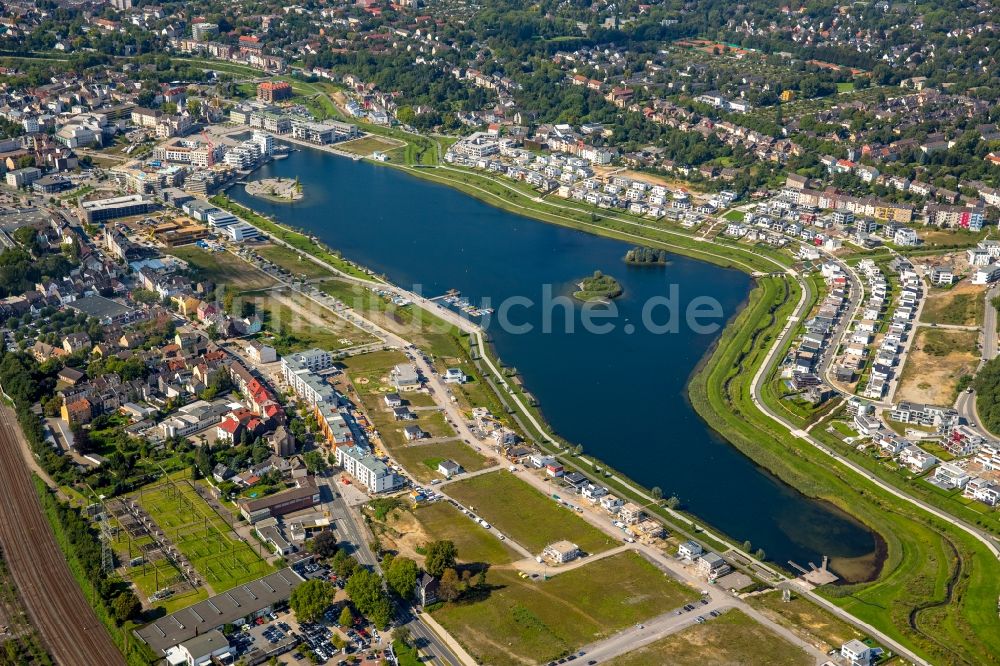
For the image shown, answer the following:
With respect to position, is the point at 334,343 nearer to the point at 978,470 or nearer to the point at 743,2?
the point at 978,470

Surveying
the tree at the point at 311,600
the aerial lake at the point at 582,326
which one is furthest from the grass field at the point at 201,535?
the aerial lake at the point at 582,326

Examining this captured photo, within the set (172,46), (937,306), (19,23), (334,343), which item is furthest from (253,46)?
(937,306)

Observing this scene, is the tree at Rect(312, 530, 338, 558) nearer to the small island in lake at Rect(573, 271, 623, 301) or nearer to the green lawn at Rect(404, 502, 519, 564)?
the green lawn at Rect(404, 502, 519, 564)

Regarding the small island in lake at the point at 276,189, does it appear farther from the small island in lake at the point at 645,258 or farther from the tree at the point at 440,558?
the tree at the point at 440,558

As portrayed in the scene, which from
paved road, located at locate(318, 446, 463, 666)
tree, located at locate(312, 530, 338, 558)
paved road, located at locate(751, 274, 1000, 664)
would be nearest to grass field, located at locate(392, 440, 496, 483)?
paved road, located at locate(318, 446, 463, 666)

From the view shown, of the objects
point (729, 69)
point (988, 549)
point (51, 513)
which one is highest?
point (729, 69)

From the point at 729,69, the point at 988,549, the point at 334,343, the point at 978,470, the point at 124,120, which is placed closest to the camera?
the point at 988,549
